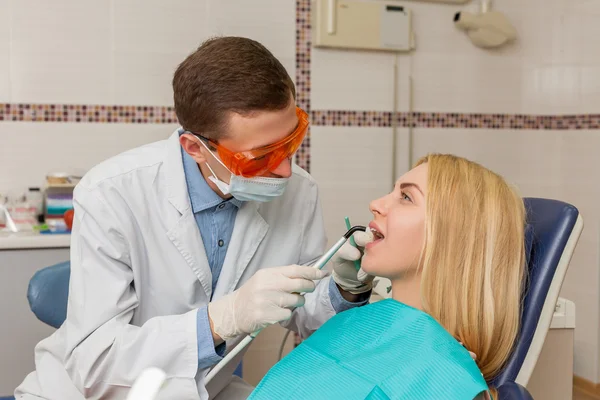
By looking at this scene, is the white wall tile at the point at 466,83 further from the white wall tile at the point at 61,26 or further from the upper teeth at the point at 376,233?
the upper teeth at the point at 376,233

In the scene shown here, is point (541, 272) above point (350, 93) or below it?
below

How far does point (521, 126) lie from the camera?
3674 mm

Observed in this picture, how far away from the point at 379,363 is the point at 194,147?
2.37 ft

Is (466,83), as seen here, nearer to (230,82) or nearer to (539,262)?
(539,262)

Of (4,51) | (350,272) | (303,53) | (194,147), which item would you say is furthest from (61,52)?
(350,272)

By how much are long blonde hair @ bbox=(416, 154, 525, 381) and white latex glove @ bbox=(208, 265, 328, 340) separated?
0.27 metres

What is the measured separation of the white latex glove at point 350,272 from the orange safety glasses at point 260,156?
267 millimetres

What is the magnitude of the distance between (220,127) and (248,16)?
1742mm

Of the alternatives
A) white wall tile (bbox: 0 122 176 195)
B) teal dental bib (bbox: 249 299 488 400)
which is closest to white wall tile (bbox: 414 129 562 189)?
white wall tile (bbox: 0 122 176 195)

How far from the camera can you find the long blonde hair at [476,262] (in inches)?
57.0

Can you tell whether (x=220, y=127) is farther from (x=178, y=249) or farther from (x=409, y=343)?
(x=409, y=343)

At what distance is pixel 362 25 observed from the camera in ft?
10.9

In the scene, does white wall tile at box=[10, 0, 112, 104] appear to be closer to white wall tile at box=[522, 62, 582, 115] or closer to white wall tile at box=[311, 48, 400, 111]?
white wall tile at box=[311, 48, 400, 111]

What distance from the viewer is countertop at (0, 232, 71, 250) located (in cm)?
254
